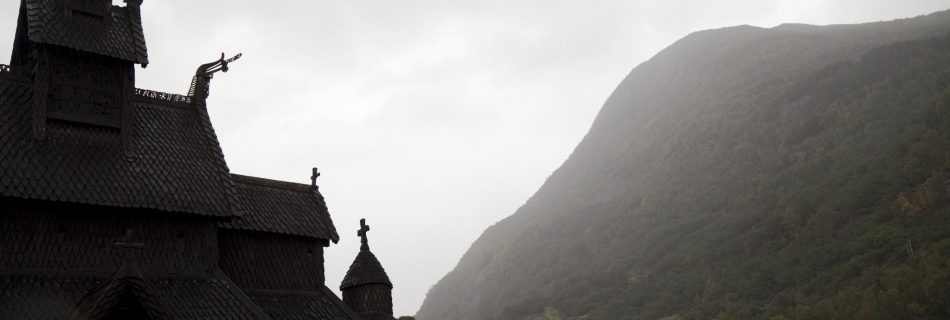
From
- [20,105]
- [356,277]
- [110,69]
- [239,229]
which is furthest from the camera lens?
[356,277]

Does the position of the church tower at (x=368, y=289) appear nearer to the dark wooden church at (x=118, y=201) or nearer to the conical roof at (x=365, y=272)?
the conical roof at (x=365, y=272)

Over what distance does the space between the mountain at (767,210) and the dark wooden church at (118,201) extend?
67.1m

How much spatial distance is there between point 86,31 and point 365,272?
11.0m

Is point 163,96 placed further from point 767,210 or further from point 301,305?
point 767,210

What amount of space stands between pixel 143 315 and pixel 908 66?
149 meters

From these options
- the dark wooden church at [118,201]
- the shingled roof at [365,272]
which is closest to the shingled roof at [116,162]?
the dark wooden church at [118,201]

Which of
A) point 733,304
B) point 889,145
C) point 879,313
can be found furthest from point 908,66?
point 879,313

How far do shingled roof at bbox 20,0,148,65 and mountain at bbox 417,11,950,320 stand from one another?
7126 centimetres

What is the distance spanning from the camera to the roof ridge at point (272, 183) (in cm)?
2230

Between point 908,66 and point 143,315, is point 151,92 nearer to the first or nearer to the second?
point 143,315

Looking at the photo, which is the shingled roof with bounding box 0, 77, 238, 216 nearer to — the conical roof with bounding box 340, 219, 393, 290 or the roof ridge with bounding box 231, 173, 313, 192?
the roof ridge with bounding box 231, 173, 313, 192

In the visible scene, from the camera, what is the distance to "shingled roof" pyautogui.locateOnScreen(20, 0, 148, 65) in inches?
696

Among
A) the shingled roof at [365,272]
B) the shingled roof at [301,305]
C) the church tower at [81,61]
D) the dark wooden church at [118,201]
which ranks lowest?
the shingled roof at [301,305]

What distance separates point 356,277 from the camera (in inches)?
944
